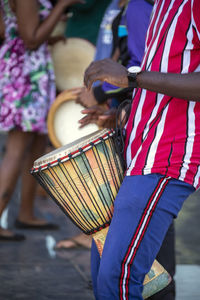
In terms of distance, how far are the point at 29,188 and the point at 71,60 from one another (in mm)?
1095

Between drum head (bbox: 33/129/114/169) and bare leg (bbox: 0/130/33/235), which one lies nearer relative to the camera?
drum head (bbox: 33/129/114/169)

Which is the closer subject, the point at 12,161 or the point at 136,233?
the point at 136,233

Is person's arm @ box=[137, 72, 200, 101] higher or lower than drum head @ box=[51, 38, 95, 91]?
higher

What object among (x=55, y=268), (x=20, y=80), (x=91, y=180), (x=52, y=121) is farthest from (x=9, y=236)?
(x=91, y=180)

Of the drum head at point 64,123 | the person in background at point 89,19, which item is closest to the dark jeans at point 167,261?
the drum head at point 64,123

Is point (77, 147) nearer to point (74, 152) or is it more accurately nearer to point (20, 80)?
point (74, 152)

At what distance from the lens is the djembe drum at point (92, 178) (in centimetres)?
255

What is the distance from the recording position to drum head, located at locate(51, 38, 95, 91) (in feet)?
15.9

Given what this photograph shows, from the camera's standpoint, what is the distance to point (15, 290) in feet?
12.3

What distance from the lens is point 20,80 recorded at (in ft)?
15.5

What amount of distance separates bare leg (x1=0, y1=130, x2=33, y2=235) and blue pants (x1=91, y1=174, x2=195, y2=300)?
97.7 inches

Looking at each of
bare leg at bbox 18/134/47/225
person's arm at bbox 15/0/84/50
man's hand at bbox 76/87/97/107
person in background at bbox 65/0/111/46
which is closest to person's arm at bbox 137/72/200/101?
man's hand at bbox 76/87/97/107

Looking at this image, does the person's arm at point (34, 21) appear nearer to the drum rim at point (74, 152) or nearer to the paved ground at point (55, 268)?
the paved ground at point (55, 268)

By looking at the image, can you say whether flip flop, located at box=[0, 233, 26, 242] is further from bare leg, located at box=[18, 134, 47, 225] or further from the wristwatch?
the wristwatch
